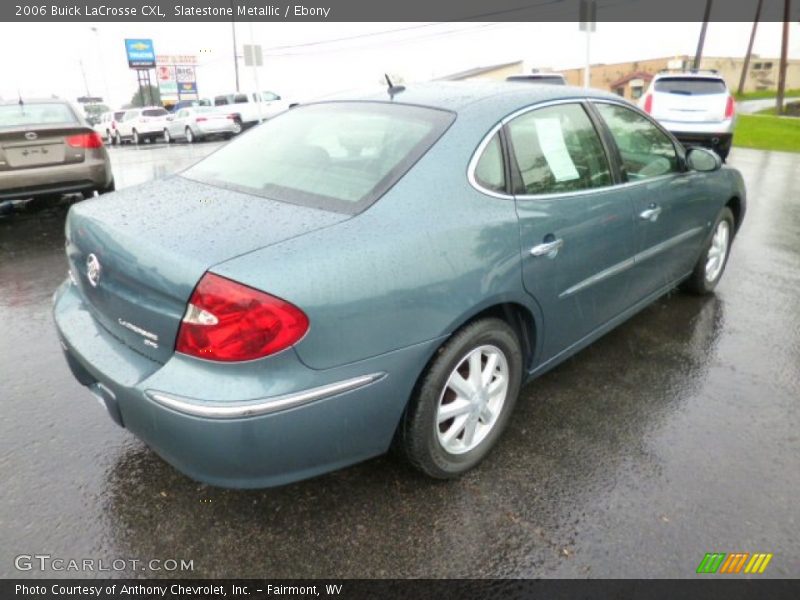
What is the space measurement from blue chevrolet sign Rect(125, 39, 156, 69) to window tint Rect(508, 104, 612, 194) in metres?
66.8

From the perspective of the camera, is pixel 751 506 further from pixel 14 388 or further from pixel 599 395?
pixel 14 388

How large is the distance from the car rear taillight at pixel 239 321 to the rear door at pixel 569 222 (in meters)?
1.09

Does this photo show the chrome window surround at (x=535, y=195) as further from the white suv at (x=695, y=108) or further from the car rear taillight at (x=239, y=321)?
the white suv at (x=695, y=108)

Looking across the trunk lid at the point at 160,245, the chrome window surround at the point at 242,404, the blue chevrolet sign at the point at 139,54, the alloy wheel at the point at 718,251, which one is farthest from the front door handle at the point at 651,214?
the blue chevrolet sign at the point at 139,54

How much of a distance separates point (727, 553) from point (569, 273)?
126 cm

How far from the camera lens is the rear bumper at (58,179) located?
20.7 ft

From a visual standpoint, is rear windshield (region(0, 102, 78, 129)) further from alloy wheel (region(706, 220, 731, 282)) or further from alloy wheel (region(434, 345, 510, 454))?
alloy wheel (region(706, 220, 731, 282))

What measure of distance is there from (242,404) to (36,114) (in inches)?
270

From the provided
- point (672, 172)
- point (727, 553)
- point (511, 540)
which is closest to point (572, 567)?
point (511, 540)

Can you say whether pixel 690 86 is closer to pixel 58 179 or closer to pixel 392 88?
pixel 392 88

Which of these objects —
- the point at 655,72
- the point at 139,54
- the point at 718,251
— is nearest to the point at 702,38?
the point at 718,251

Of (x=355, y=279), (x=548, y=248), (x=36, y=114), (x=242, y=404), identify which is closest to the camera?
(x=242, y=404)

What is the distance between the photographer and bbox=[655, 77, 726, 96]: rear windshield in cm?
1162

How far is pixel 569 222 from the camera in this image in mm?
2699
